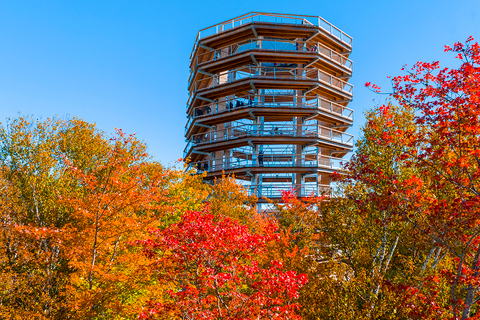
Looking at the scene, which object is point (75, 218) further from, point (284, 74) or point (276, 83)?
point (284, 74)

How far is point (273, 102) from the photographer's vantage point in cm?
2909

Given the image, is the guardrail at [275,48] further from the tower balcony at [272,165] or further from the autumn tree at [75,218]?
the autumn tree at [75,218]

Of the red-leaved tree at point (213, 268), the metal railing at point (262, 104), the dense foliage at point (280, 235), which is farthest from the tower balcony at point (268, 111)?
the red-leaved tree at point (213, 268)

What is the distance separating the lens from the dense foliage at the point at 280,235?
7.82 meters

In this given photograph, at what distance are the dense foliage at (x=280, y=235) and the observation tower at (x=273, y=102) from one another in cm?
1113

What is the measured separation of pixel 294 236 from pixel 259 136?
17.1m

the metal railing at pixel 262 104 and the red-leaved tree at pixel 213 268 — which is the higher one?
the metal railing at pixel 262 104

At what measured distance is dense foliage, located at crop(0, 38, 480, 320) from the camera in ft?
25.7

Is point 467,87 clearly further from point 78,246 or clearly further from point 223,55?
point 223,55

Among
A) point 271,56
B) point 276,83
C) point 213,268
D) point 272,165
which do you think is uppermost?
point 271,56

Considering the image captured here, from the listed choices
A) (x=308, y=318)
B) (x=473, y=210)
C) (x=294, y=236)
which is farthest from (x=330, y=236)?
(x=473, y=210)

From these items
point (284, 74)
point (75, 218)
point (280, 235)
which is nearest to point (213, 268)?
point (280, 235)

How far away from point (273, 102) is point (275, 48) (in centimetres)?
663

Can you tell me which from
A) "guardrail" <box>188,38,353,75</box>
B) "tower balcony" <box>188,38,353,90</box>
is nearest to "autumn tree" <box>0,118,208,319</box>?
"tower balcony" <box>188,38,353,90</box>
